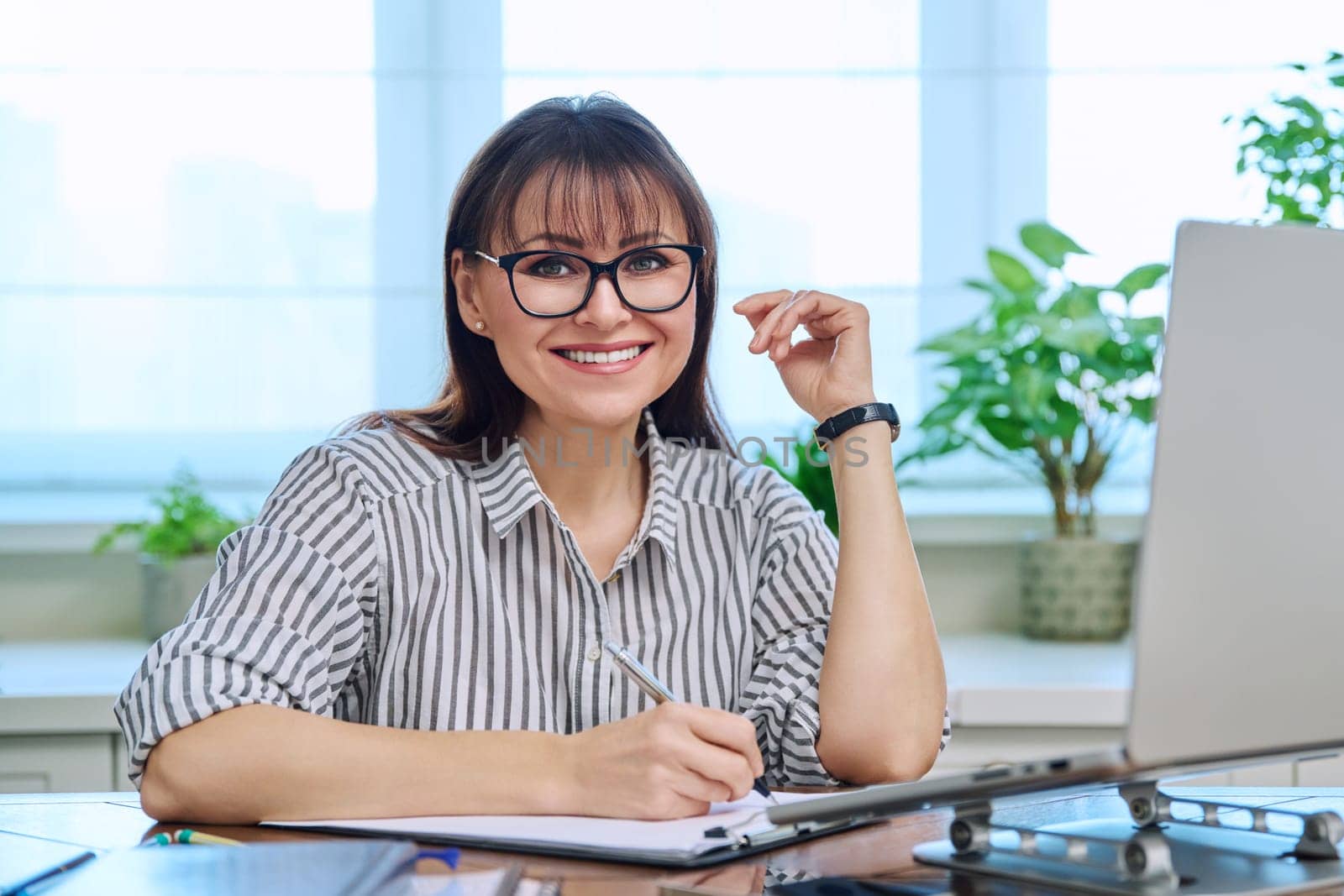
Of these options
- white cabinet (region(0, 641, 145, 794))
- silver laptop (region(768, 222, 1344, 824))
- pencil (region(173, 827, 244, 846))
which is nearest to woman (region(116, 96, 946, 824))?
pencil (region(173, 827, 244, 846))

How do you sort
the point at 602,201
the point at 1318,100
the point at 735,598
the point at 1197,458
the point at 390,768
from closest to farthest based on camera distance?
1. the point at 1197,458
2. the point at 390,768
3. the point at 602,201
4. the point at 735,598
5. the point at 1318,100

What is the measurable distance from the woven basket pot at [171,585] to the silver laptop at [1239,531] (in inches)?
70.6

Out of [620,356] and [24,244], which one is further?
[24,244]

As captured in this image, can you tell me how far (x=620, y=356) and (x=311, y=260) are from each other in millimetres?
1396

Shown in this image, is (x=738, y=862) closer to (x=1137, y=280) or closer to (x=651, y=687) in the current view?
(x=651, y=687)

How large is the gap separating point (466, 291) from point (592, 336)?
7.1 inches

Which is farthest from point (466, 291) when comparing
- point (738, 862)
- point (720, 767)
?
point (738, 862)

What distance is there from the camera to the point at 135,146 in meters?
2.51

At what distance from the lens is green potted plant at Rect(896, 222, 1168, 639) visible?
228cm

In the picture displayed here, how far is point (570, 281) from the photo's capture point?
1293mm

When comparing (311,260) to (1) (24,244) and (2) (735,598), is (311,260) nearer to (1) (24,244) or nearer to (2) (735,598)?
(1) (24,244)

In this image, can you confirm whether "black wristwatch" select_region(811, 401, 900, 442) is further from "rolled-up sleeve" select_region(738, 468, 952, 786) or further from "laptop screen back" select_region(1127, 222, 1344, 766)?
"laptop screen back" select_region(1127, 222, 1344, 766)

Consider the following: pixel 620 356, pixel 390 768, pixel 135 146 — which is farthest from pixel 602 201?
pixel 135 146

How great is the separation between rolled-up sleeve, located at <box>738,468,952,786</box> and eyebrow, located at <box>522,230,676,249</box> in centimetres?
32
